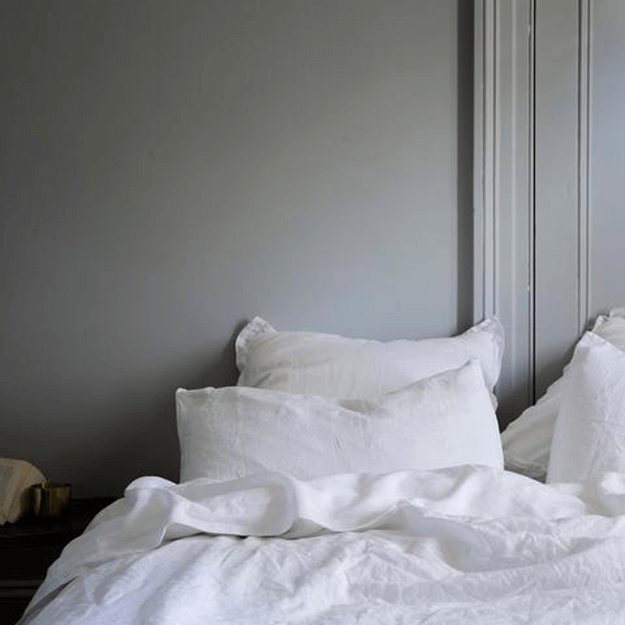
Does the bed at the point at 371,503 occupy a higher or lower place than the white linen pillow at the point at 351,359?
lower

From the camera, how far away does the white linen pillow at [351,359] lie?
8.18ft

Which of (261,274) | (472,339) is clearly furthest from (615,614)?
(261,274)

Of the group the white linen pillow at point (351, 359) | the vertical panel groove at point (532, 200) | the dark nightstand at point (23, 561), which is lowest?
the dark nightstand at point (23, 561)

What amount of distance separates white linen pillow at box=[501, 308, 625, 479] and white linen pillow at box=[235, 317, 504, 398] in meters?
0.17

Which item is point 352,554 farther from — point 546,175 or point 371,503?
point 546,175

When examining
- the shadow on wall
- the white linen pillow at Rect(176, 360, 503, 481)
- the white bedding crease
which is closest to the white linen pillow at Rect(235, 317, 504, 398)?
the shadow on wall

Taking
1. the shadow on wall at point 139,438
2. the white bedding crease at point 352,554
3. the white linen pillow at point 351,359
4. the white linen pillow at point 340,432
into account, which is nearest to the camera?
the white bedding crease at point 352,554

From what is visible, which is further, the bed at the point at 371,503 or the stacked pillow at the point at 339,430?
the stacked pillow at the point at 339,430

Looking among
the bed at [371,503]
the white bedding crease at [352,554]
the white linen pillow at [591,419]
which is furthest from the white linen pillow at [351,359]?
the white bedding crease at [352,554]

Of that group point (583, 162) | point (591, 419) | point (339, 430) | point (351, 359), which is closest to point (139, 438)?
point (351, 359)

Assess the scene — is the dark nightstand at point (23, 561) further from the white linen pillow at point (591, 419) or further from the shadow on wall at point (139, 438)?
the white linen pillow at point (591, 419)

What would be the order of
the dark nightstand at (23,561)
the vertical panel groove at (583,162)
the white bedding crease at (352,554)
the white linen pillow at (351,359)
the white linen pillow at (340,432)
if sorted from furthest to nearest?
the vertical panel groove at (583,162)
the white linen pillow at (351,359)
the dark nightstand at (23,561)
the white linen pillow at (340,432)
the white bedding crease at (352,554)

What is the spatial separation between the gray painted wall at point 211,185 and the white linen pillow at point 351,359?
11 cm

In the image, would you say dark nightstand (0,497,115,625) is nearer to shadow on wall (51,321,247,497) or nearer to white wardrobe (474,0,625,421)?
shadow on wall (51,321,247,497)
